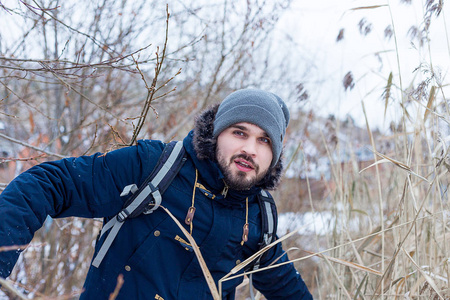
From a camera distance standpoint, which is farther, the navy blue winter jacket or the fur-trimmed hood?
the fur-trimmed hood

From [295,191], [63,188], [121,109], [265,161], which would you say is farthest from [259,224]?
[295,191]

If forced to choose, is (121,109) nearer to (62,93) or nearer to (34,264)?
(62,93)

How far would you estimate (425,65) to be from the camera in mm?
1686

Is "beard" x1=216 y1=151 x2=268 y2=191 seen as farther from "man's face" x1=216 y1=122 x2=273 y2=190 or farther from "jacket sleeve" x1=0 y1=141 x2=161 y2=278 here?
"jacket sleeve" x1=0 y1=141 x2=161 y2=278

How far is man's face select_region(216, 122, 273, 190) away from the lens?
179 cm

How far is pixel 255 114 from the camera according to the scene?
71.7 inches

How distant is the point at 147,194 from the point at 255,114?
601mm

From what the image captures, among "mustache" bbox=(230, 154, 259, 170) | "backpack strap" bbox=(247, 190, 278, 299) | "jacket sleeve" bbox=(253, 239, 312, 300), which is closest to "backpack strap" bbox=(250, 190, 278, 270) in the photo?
"backpack strap" bbox=(247, 190, 278, 299)

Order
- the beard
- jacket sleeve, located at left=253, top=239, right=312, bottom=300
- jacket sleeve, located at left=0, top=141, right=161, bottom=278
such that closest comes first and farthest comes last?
1. jacket sleeve, located at left=0, top=141, right=161, bottom=278
2. the beard
3. jacket sleeve, located at left=253, top=239, right=312, bottom=300

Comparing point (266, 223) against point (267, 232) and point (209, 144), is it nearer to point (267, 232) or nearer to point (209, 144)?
point (267, 232)

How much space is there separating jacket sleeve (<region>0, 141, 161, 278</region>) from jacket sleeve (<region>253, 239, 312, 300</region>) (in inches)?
33.4

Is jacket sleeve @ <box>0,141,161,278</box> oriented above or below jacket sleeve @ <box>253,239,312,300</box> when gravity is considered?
above

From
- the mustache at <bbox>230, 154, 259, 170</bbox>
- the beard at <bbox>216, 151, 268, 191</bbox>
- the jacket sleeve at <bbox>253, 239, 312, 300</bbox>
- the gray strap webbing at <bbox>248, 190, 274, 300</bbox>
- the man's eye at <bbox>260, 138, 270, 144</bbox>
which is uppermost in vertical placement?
the man's eye at <bbox>260, 138, 270, 144</bbox>

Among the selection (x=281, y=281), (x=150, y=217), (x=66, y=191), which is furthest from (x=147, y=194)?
(x=281, y=281)
